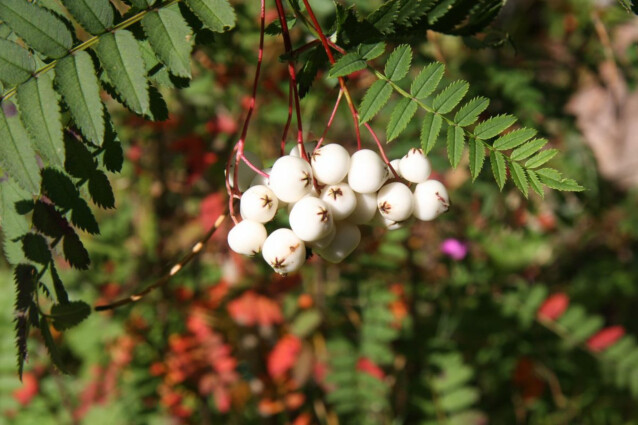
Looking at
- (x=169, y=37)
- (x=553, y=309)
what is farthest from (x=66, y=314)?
(x=553, y=309)

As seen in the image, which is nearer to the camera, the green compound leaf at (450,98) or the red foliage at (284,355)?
the green compound leaf at (450,98)

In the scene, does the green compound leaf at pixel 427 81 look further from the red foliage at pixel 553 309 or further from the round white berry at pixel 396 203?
the red foliage at pixel 553 309

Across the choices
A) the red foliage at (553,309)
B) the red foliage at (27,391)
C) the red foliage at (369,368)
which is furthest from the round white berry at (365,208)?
the red foliage at (27,391)

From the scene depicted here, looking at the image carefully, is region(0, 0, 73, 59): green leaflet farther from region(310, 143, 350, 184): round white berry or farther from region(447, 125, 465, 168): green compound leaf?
region(447, 125, 465, 168): green compound leaf

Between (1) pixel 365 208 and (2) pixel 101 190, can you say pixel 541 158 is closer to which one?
(1) pixel 365 208

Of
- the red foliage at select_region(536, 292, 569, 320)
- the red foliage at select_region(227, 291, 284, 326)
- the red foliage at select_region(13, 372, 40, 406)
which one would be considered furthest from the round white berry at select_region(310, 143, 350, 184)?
the red foliage at select_region(13, 372, 40, 406)

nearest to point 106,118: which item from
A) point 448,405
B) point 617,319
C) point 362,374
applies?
point 362,374

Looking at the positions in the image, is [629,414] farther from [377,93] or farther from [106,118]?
[106,118]
